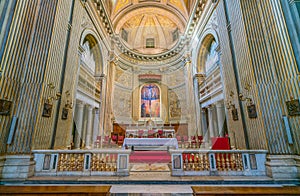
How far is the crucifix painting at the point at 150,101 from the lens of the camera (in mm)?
13672

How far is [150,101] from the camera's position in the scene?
14055mm

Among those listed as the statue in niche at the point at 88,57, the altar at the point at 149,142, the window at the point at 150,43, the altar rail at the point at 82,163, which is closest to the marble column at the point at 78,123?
the statue in niche at the point at 88,57

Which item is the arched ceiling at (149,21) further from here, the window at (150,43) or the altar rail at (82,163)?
the altar rail at (82,163)

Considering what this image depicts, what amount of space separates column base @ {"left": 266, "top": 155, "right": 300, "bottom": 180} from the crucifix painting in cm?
1029

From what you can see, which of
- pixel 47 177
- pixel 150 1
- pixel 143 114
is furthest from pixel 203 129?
pixel 150 1

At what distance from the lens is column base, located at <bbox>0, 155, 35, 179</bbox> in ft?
11.1

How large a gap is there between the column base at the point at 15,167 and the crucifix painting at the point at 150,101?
10.4 m

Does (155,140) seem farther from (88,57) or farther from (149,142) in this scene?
(88,57)

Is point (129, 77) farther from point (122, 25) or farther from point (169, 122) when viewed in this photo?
point (169, 122)

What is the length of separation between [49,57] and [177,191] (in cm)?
527

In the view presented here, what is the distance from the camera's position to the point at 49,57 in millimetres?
4504

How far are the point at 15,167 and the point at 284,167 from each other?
669 centimetres

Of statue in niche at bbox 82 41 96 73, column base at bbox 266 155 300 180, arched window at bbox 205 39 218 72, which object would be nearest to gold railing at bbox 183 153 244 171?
column base at bbox 266 155 300 180

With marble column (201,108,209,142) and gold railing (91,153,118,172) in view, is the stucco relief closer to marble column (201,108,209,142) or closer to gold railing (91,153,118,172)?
marble column (201,108,209,142)
